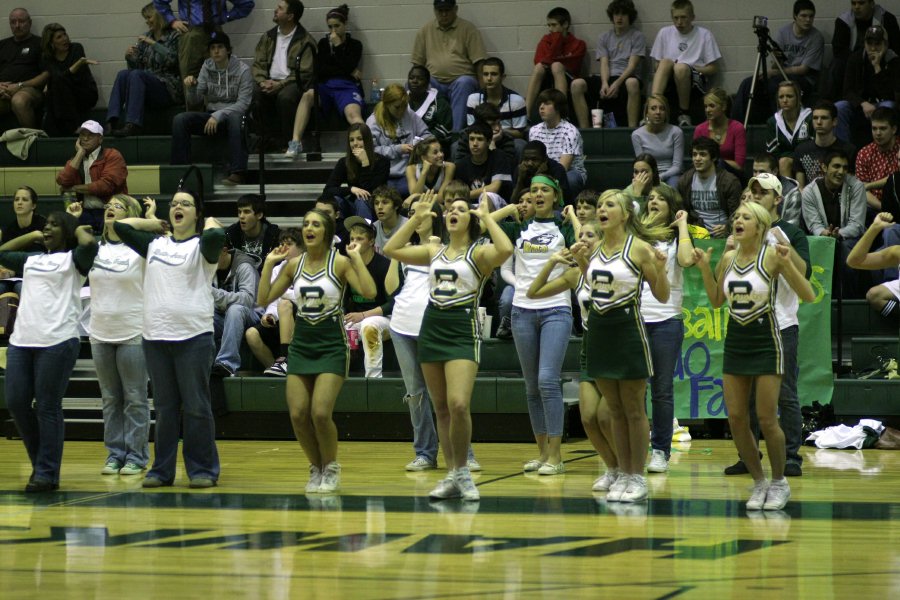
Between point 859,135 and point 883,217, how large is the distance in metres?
5.59

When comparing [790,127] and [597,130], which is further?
[597,130]

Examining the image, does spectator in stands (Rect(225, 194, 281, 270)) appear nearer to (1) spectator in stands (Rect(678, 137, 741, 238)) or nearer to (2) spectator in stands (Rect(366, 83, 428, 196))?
(2) spectator in stands (Rect(366, 83, 428, 196))

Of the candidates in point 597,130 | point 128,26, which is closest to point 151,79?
point 128,26

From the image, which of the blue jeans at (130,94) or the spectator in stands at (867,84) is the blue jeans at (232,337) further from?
the spectator in stands at (867,84)

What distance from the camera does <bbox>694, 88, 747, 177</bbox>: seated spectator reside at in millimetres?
10836

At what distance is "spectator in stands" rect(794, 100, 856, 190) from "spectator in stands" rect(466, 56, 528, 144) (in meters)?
2.58

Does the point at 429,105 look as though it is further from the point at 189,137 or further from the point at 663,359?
the point at 663,359

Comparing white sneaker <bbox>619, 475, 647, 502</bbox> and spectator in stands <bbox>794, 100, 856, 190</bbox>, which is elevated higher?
spectator in stands <bbox>794, 100, 856, 190</bbox>

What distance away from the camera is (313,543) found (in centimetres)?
553

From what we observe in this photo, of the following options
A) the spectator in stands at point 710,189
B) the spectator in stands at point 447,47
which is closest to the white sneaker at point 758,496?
the spectator in stands at point 710,189

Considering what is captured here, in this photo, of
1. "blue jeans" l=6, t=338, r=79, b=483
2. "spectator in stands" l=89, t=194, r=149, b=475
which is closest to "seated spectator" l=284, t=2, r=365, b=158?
"spectator in stands" l=89, t=194, r=149, b=475

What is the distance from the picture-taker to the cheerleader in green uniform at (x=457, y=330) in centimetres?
639

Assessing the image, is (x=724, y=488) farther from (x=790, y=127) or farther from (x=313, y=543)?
(x=790, y=127)

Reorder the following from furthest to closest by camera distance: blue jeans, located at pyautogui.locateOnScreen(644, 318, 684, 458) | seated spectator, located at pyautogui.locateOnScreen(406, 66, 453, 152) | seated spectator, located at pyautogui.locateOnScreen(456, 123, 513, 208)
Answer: seated spectator, located at pyautogui.locateOnScreen(406, 66, 453, 152)
seated spectator, located at pyautogui.locateOnScreen(456, 123, 513, 208)
blue jeans, located at pyautogui.locateOnScreen(644, 318, 684, 458)
